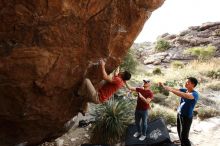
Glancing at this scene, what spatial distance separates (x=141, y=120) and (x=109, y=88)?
236 centimetres

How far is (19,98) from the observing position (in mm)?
8031

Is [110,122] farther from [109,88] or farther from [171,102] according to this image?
A: [171,102]

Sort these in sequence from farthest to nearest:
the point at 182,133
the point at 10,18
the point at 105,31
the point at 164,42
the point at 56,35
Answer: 1. the point at 164,42
2. the point at 182,133
3. the point at 105,31
4. the point at 56,35
5. the point at 10,18

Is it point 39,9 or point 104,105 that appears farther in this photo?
point 104,105

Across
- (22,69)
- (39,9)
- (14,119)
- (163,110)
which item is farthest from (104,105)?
(39,9)

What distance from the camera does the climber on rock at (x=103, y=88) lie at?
8.30 meters

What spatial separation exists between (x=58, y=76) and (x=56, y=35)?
112 centimetres

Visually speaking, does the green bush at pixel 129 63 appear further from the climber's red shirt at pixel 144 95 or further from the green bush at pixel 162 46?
the green bush at pixel 162 46

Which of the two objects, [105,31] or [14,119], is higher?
[105,31]

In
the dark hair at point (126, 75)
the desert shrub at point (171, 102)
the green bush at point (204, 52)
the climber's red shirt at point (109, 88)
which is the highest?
the dark hair at point (126, 75)

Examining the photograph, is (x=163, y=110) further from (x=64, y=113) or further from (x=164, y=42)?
(x=164, y=42)

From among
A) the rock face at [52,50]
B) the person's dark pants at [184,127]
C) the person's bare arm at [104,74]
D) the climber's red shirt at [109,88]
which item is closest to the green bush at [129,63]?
the person's dark pants at [184,127]

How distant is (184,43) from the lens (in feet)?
121

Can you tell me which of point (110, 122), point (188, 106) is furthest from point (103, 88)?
point (110, 122)
